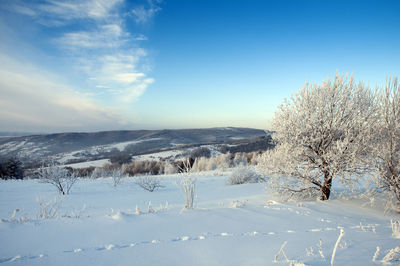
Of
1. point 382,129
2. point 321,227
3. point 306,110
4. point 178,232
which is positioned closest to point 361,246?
point 321,227

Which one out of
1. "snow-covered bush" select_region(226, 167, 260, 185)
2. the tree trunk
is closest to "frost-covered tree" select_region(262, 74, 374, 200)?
the tree trunk

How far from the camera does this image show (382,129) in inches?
225

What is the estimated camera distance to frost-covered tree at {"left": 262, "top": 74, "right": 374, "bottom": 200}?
20.6ft

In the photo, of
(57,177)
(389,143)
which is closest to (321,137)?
(389,143)

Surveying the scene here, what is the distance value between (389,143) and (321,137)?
63.7 inches

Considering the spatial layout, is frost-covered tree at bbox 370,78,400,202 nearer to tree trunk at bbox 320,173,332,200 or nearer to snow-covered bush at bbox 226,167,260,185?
tree trunk at bbox 320,173,332,200

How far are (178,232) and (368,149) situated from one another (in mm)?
5926

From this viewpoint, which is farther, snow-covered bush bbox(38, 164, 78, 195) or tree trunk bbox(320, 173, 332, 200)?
snow-covered bush bbox(38, 164, 78, 195)

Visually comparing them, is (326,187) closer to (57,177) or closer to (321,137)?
(321,137)

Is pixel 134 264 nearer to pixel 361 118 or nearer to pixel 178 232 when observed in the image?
pixel 178 232

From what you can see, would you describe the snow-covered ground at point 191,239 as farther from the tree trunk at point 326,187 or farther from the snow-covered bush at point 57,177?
the snow-covered bush at point 57,177

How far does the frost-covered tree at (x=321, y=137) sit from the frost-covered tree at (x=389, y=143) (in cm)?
42

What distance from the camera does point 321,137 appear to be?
22.1 feet

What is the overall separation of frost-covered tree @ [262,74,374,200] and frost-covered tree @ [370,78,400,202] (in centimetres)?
42
